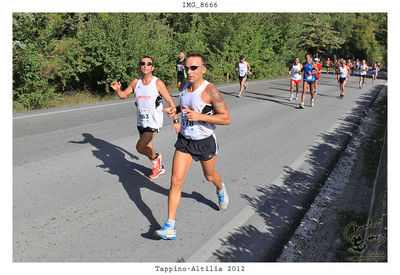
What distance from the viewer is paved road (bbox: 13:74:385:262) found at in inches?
139

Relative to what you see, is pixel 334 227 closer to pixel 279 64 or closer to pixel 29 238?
pixel 29 238

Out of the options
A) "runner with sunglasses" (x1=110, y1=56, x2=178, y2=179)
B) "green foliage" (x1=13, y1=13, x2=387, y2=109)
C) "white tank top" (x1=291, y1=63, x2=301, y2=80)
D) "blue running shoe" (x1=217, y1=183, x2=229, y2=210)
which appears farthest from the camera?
"white tank top" (x1=291, y1=63, x2=301, y2=80)

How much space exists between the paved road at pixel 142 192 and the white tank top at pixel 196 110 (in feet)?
3.63

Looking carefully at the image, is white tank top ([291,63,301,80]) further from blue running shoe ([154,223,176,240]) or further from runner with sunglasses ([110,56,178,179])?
blue running shoe ([154,223,176,240])

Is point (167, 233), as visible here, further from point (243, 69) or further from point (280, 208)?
point (243, 69)

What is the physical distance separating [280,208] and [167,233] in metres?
1.73

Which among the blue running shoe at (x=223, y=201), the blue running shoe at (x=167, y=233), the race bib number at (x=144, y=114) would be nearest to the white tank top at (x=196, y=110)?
the blue running shoe at (x=223, y=201)

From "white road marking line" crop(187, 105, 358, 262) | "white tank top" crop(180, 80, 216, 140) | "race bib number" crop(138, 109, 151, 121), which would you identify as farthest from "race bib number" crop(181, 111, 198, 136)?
"race bib number" crop(138, 109, 151, 121)

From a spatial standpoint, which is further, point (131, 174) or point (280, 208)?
point (131, 174)

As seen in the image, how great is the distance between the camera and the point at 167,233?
3.57 metres

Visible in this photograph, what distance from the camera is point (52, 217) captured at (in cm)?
405

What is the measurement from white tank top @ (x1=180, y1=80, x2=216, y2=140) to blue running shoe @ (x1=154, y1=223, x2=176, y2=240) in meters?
1.06

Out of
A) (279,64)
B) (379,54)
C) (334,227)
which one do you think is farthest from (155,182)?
(379,54)

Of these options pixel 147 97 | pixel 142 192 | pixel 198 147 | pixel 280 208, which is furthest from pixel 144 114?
pixel 280 208
